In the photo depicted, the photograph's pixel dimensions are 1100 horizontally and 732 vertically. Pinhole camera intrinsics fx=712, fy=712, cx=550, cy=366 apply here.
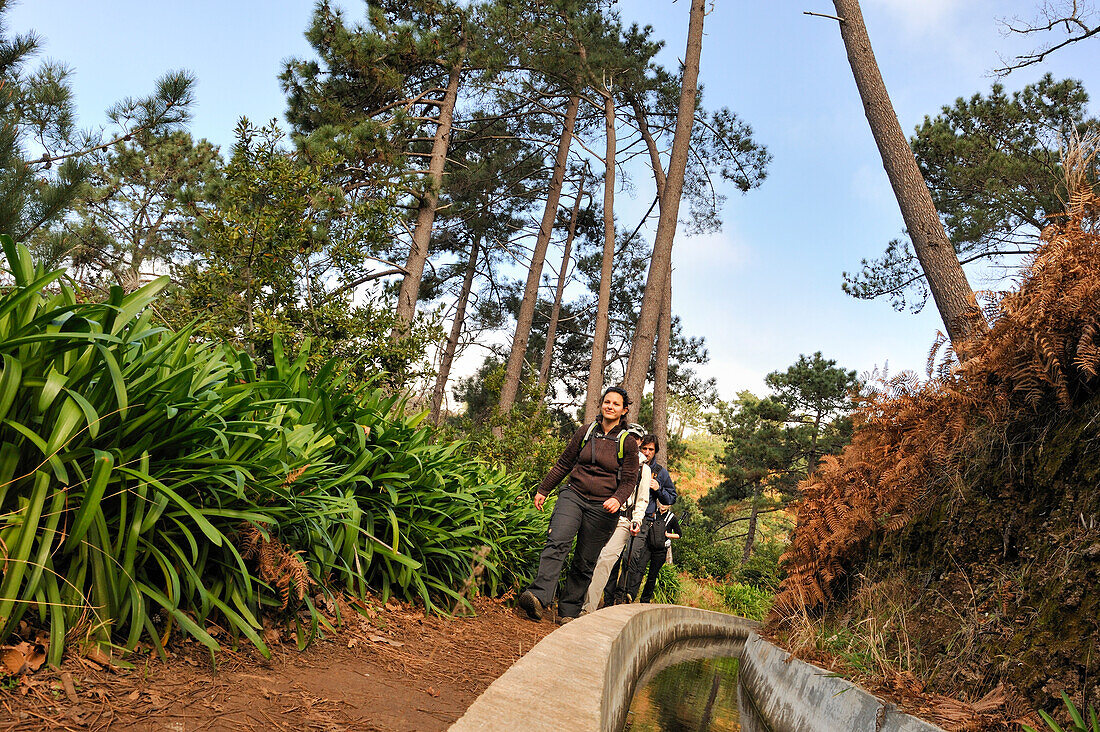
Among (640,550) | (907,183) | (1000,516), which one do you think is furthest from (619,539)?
(907,183)

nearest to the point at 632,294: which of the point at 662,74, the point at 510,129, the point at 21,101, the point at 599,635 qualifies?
the point at 510,129

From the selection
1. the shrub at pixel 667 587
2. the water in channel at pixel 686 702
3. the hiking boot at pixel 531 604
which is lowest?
the shrub at pixel 667 587

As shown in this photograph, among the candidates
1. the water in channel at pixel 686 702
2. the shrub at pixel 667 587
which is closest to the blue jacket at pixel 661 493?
the water in channel at pixel 686 702

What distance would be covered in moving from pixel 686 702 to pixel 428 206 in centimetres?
1060

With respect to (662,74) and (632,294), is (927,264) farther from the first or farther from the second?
(632,294)

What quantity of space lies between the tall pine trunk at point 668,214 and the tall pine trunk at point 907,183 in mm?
4867

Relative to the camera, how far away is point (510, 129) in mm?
20938

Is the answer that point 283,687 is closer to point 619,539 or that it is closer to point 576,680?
point 576,680

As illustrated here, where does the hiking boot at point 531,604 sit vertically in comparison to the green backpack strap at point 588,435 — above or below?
below

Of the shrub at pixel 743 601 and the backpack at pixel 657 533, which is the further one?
the shrub at pixel 743 601

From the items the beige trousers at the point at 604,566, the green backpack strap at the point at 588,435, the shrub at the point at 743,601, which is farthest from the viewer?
the shrub at the point at 743,601

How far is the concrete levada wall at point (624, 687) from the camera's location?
2.36 meters

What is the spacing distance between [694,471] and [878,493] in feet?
139

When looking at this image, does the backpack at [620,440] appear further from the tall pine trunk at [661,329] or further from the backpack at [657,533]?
the tall pine trunk at [661,329]
